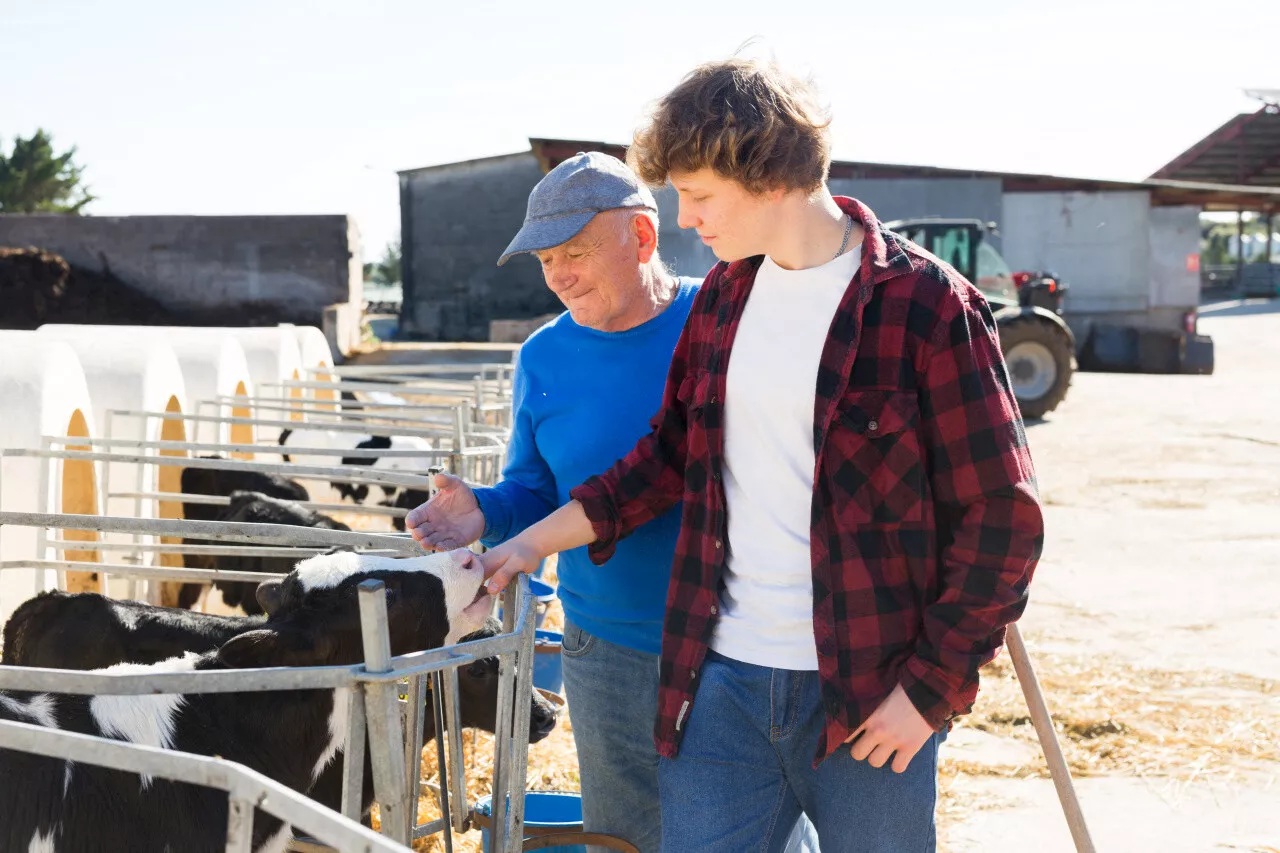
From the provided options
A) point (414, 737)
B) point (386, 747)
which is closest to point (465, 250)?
point (414, 737)

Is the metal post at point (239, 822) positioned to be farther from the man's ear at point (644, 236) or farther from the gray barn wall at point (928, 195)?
the gray barn wall at point (928, 195)

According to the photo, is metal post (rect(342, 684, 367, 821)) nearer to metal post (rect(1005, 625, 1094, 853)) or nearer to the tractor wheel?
metal post (rect(1005, 625, 1094, 853))

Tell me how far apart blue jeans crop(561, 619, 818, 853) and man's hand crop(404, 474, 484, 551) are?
383 mm

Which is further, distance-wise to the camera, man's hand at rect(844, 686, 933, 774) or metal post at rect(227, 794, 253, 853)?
man's hand at rect(844, 686, 933, 774)

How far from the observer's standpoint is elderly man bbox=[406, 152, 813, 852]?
262cm

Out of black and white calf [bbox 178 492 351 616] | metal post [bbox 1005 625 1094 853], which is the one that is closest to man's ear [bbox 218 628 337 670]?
metal post [bbox 1005 625 1094 853]

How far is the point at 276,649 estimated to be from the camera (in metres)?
2.52

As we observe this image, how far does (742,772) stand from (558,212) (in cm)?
121

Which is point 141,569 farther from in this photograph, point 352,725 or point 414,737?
point 352,725

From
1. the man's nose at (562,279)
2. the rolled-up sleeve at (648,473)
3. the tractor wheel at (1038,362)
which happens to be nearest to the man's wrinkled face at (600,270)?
the man's nose at (562,279)

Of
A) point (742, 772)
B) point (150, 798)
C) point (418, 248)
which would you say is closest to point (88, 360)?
point (150, 798)

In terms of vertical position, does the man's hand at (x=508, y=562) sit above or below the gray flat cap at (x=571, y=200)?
below

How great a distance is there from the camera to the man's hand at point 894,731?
1.88 meters

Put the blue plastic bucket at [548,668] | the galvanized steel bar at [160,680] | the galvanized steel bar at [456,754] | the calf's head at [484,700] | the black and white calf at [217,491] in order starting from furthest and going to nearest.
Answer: the black and white calf at [217,491]
the blue plastic bucket at [548,668]
the calf's head at [484,700]
the galvanized steel bar at [456,754]
the galvanized steel bar at [160,680]
